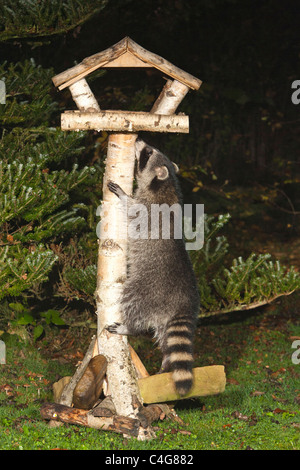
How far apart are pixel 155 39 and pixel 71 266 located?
16.5ft

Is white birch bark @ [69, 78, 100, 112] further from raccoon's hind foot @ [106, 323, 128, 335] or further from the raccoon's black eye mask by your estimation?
raccoon's hind foot @ [106, 323, 128, 335]

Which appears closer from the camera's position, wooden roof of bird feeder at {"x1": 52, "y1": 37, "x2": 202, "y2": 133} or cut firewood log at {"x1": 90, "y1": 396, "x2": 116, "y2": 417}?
wooden roof of bird feeder at {"x1": 52, "y1": 37, "x2": 202, "y2": 133}

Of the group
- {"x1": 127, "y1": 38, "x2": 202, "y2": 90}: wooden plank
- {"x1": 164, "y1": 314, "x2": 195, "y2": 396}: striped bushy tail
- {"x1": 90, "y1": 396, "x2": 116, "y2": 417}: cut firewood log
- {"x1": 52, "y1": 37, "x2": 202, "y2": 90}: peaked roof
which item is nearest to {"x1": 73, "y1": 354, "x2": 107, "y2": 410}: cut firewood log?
{"x1": 90, "y1": 396, "x2": 116, "y2": 417}: cut firewood log

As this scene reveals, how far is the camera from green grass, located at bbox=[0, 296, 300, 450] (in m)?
5.27

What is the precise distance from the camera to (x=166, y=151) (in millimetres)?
12461

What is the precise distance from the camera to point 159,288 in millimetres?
5727

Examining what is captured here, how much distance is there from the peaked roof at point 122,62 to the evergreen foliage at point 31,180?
4.15 ft

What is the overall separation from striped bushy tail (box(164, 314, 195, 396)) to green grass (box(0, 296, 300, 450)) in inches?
20.9

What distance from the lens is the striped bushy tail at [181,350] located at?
5328mm

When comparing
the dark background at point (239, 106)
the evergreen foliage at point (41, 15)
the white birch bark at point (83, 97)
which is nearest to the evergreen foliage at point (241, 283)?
the white birch bark at point (83, 97)

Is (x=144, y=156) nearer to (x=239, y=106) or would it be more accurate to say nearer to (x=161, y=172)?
(x=161, y=172)
